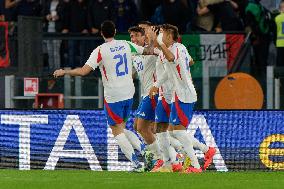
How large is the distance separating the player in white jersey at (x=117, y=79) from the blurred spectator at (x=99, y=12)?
7.60 metres

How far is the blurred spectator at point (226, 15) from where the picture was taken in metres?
26.2

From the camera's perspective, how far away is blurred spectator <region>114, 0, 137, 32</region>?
2716 cm

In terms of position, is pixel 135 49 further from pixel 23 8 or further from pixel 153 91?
pixel 23 8

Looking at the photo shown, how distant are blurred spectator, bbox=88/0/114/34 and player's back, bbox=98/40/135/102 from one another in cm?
761

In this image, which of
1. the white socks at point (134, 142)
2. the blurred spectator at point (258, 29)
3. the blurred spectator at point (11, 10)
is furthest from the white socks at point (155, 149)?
the blurred spectator at point (11, 10)

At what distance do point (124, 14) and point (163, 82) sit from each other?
25.8 ft

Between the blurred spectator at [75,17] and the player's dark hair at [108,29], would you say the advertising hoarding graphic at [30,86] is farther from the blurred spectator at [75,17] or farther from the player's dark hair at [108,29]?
the player's dark hair at [108,29]

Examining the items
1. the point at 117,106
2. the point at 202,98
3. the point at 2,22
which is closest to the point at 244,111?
the point at 202,98

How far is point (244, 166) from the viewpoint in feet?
72.9

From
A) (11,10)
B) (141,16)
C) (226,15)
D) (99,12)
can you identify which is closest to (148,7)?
(141,16)

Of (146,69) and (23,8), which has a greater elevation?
(23,8)

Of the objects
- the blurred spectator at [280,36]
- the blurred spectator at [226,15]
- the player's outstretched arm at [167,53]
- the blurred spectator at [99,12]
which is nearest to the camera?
the player's outstretched arm at [167,53]

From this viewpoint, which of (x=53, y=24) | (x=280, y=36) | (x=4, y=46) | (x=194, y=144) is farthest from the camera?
(x=53, y=24)

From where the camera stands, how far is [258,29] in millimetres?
26000
